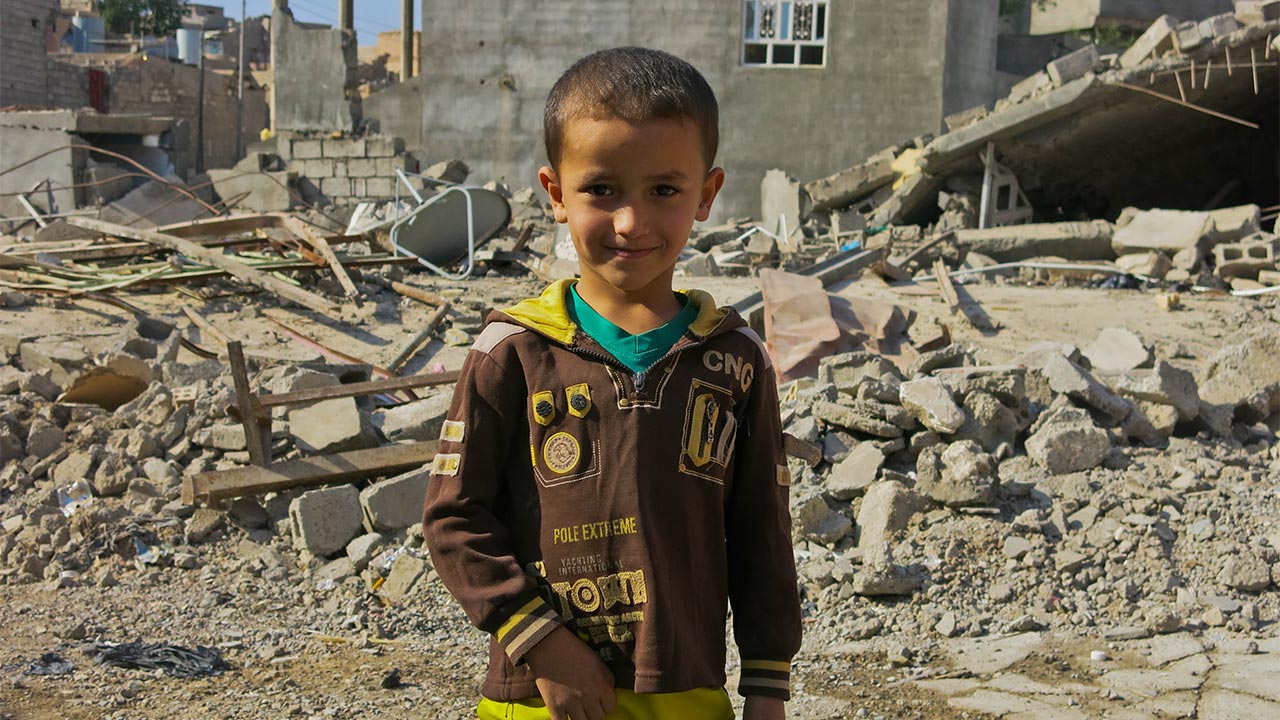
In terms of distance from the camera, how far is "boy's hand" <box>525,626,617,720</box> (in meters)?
1.57

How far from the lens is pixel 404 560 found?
4.59 m

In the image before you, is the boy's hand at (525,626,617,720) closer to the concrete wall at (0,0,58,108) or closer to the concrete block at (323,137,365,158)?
the concrete block at (323,137,365,158)

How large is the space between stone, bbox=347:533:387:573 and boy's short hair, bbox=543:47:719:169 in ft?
11.0

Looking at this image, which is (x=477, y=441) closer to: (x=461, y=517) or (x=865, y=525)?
(x=461, y=517)

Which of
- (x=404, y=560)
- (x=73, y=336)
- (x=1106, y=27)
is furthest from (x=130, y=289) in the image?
(x=1106, y=27)

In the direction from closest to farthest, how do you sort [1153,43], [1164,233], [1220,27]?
1. [1164,233]
2. [1220,27]
3. [1153,43]

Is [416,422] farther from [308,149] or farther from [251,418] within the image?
[308,149]

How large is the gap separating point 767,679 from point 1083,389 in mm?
4234

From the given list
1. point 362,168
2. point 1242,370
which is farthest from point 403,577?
point 362,168

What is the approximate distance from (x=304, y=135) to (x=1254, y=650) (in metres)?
15.6

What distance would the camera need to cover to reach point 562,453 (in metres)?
1.63

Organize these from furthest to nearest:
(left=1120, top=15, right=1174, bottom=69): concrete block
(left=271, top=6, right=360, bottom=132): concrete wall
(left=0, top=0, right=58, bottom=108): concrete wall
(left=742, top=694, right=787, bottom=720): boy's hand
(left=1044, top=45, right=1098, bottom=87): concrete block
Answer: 1. (left=0, top=0, right=58, bottom=108): concrete wall
2. (left=271, top=6, right=360, bottom=132): concrete wall
3. (left=1044, top=45, right=1098, bottom=87): concrete block
4. (left=1120, top=15, right=1174, bottom=69): concrete block
5. (left=742, top=694, right=787, bottom=720): boy's hand

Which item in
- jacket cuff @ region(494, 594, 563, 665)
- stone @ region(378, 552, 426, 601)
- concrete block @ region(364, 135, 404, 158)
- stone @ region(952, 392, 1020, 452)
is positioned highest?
concrete block @ region(364, 135, 404, 158)

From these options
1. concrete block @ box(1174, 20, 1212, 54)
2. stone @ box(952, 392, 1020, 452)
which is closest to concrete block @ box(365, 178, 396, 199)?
concrete block @ box(1174, 20, 1212, 54)
